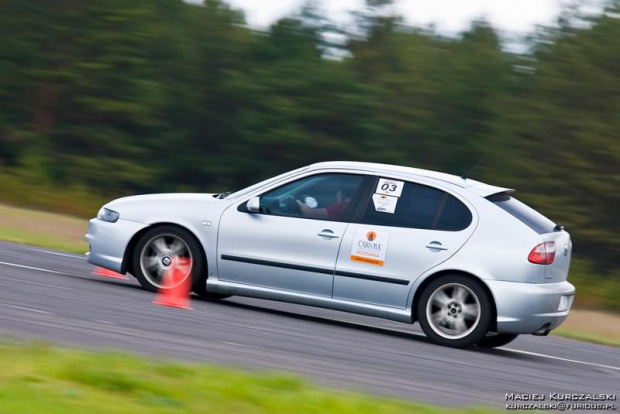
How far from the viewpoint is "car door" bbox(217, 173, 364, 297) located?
10.1 metres

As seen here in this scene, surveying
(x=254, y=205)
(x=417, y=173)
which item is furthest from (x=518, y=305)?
(x=254, y=205)

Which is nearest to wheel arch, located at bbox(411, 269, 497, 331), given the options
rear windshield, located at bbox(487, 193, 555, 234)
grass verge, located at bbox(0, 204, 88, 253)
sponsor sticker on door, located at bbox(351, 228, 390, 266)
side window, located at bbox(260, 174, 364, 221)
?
sponsor sticker on door, located at bbox(351, 228, 390, 266)

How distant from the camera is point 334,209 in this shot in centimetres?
1025

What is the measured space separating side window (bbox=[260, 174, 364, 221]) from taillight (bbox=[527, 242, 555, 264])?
71.2 inches

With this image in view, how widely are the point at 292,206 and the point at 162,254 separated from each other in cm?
138

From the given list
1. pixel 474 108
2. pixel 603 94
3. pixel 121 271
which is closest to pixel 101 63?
pixel 474 108

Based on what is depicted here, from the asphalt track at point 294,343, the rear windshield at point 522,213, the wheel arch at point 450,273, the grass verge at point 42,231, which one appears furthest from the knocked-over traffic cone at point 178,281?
the grass verge at point 42,231

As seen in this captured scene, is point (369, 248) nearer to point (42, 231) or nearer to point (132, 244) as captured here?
point (132, 244)

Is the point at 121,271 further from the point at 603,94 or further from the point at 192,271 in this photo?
the point at 603,94

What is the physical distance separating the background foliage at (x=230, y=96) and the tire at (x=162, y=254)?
88.1 feet

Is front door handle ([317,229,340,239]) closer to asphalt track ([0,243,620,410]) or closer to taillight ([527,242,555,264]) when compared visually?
asphalt track ([0,243,620,410])

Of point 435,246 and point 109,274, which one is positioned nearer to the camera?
point 435,246

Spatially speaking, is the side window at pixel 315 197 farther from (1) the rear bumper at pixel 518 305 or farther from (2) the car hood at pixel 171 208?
(1) the rear bumper at pixel 518 305

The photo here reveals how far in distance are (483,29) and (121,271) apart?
35.5 metres
